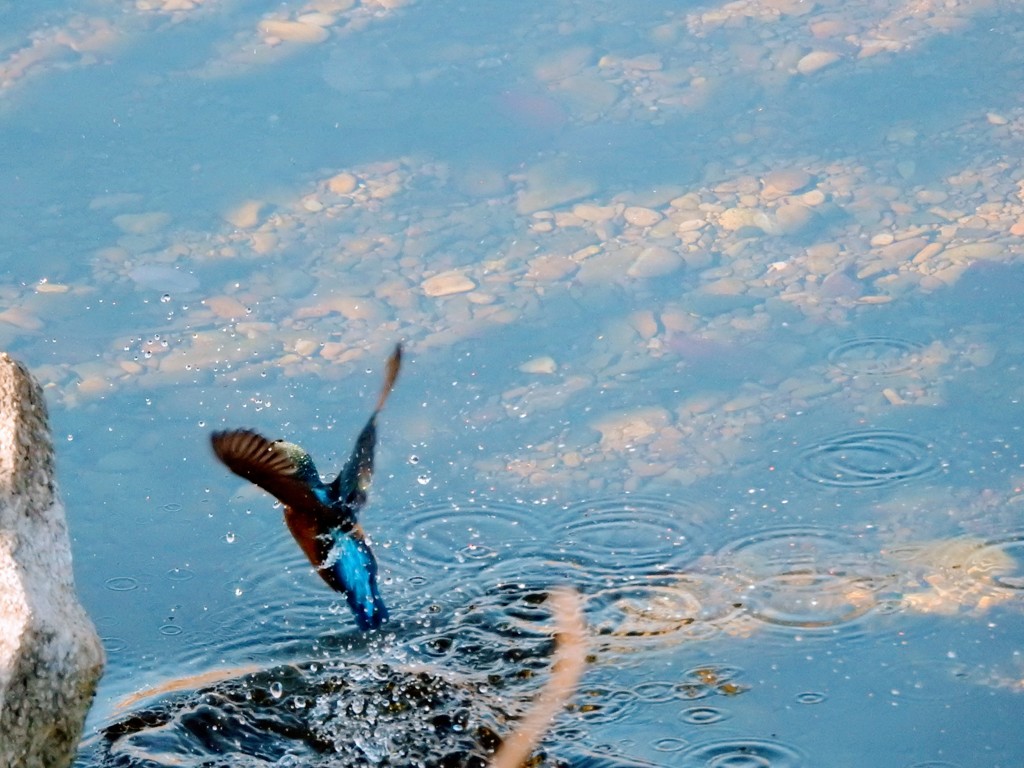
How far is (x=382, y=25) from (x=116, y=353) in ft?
10.8

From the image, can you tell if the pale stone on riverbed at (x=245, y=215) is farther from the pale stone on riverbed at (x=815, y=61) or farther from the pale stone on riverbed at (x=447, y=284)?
the pale stone on riverbed at (x=815, y=61)

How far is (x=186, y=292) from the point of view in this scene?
20.6 feet

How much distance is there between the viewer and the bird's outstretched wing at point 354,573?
3.34 metres

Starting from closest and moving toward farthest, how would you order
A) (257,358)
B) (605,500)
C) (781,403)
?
(605,500), (781,403), (257,358)

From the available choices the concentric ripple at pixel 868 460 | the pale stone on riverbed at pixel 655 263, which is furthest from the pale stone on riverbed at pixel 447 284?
the concentric ripple at pixel 868 460

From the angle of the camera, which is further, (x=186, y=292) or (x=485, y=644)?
(x=186, y=292)

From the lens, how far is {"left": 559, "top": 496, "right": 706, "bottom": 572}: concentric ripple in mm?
4293

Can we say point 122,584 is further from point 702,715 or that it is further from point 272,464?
point 702,715

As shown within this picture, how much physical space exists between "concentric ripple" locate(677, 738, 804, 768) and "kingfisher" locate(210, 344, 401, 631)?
2.88 ft

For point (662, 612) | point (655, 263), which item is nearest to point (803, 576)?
point (662, 612)

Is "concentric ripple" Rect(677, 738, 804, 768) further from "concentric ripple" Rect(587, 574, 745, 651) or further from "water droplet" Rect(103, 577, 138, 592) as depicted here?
"water droplet" Rect(103, 577, 138, 592)

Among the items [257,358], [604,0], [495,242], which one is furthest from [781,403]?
[604,0]

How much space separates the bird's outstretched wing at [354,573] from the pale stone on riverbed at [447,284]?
2.85m

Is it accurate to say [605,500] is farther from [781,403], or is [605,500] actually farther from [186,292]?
[186,292]
